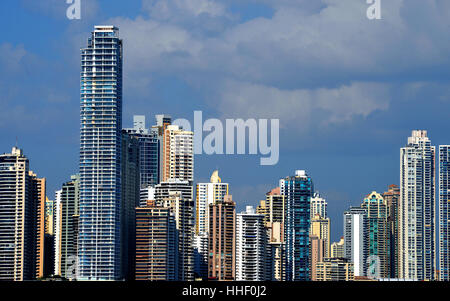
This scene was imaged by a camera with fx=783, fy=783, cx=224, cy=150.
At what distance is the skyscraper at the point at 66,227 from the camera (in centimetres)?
5481

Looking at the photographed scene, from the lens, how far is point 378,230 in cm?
6725

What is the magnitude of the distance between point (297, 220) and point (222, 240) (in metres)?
11.0

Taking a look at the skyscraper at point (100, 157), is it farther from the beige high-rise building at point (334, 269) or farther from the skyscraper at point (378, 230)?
the skyscraper at point (378, 230)

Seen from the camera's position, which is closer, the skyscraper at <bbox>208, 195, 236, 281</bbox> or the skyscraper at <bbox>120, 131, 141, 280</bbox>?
the skyscraper at <bbox>208, 195, 236, 281</bbox>

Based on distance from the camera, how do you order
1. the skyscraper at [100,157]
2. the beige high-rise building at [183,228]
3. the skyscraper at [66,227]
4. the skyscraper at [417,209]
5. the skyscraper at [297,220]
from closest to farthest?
the beige high-rise building at [183,228] → the skyscraper at [66,227] → the skyscraper at [100,157] → the skyscraper at [297,220] → the skyscraper at [417,209]

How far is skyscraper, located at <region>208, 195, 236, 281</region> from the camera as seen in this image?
53.2 m

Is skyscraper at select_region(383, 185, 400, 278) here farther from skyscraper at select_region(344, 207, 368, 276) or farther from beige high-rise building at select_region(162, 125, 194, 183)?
beige high-rise building at select_region(162, 125, 194, 183)

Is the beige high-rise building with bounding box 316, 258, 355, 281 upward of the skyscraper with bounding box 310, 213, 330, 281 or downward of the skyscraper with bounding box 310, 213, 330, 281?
downward

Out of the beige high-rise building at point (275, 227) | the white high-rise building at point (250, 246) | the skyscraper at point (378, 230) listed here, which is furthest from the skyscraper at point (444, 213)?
the white high-rise building at point (250, 246)

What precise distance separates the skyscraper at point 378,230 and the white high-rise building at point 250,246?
1081 centimetres

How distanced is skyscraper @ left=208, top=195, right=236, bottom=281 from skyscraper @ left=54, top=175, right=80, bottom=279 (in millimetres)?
9778

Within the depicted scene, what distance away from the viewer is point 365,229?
2645 inches

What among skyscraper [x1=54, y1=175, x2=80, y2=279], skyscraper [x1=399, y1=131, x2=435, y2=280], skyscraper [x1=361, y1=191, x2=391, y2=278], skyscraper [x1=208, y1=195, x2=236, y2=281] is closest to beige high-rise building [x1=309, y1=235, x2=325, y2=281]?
skyscraper [x1=361, y1=191, x2=391, y2=278]
